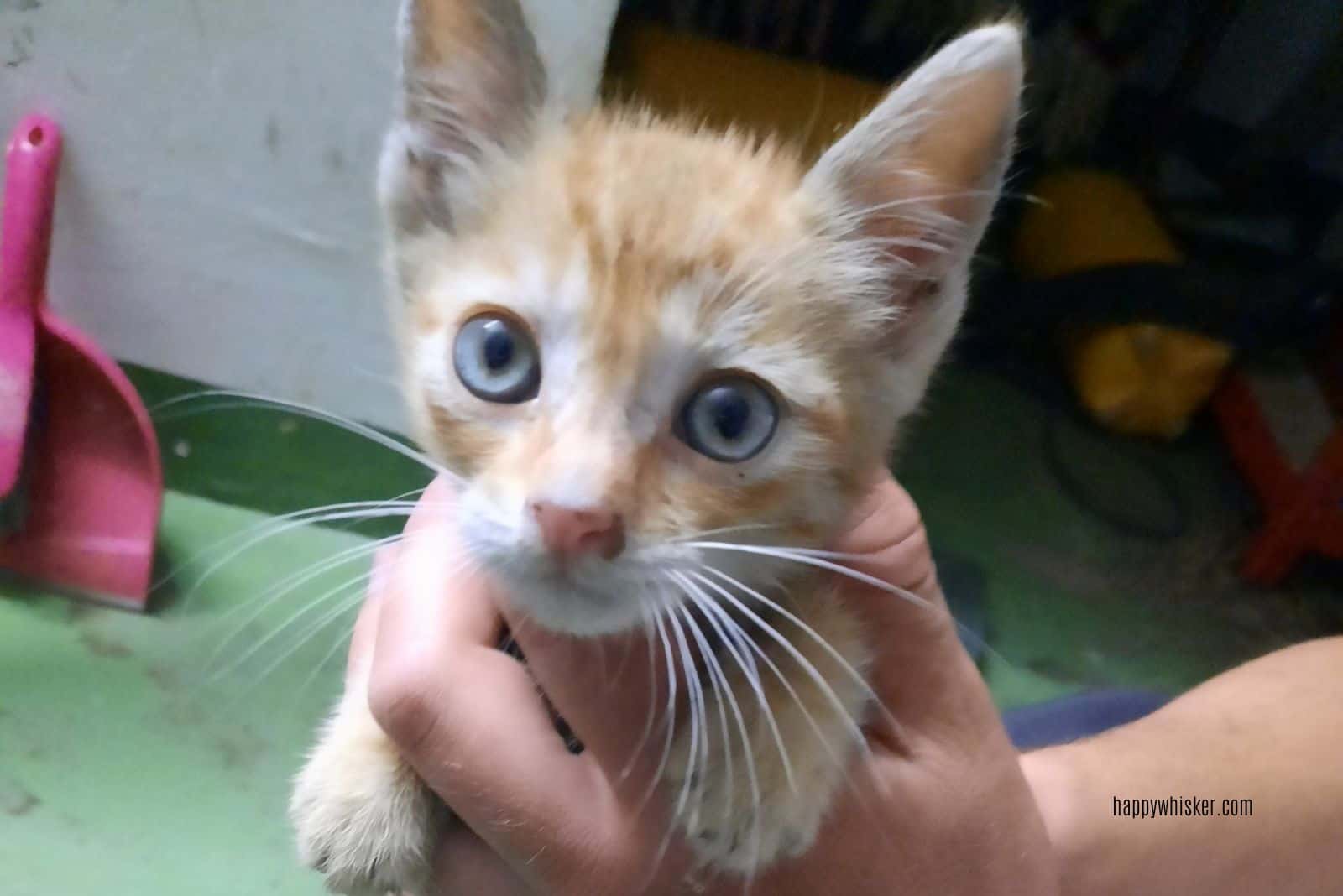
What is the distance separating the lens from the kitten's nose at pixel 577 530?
56 centimetres

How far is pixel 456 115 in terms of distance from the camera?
74cm

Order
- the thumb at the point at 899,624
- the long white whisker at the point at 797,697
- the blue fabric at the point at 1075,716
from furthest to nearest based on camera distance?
the blue fabric at the point at 1075,716 < the thumb at the point at 899,624 < the long white whisker at the point at 797,697

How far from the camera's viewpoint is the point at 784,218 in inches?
27.9

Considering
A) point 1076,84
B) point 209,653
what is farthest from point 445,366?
point 1076,84

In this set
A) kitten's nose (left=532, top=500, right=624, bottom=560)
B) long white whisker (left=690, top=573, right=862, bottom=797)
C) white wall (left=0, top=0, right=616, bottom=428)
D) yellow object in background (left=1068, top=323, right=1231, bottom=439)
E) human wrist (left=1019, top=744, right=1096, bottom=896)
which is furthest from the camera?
yellow object in background (left=1068, top=323, right=1231, bottom=439)

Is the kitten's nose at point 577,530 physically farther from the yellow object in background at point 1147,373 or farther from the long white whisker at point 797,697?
the yellow object in background at point 1147,373

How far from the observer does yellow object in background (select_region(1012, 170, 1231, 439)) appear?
1.95 meters

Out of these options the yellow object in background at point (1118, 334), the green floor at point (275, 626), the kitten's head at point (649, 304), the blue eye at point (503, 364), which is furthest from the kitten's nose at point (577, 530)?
the yellow object in background at point (1118, 334)

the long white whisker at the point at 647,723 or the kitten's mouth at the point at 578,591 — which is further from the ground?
the kitten's mouth at the point at 578,591

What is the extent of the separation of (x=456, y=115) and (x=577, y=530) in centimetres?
36

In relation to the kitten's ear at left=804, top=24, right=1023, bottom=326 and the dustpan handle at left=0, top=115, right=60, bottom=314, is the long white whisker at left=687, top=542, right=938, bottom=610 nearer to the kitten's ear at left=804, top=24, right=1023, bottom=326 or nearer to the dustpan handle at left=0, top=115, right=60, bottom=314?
the kitten's ear at left=804, top=24, right=1023, bottom=326

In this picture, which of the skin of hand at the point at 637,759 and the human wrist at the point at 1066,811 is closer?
the skin of hand at the point at 637,759

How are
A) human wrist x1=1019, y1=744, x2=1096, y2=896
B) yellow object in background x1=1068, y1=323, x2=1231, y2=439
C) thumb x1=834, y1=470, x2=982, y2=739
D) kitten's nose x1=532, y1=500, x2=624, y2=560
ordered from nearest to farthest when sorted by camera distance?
kitten's nose x1=532, y1=500, x2=624, y2=560, thumb x1=834, y1=470, x2=982, y2=739, human wrist x1=1019, y1=744, x2=1096, y2=896, yellow object in background x1=1068, y1=323, x2=1231, y2=439

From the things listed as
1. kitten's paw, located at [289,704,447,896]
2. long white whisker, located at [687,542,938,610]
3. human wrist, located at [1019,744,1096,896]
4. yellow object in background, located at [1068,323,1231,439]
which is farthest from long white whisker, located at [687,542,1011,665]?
yellow object in background, located at [1068,323,1231,439]
